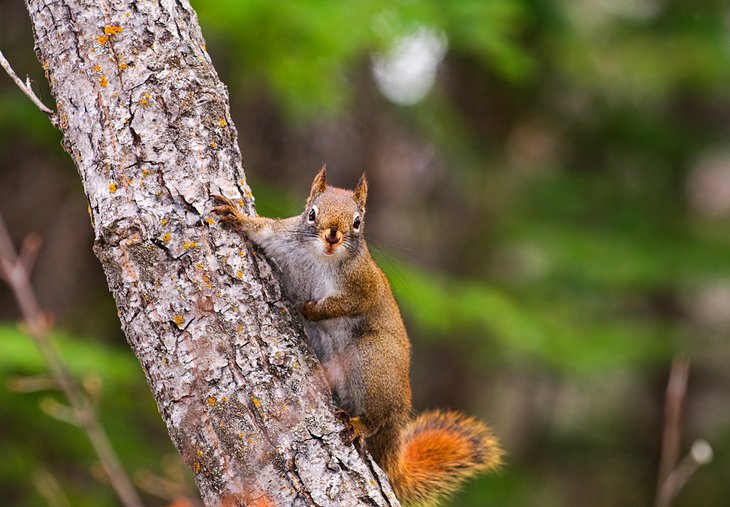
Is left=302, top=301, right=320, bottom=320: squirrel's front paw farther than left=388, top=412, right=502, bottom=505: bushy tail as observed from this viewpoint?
No

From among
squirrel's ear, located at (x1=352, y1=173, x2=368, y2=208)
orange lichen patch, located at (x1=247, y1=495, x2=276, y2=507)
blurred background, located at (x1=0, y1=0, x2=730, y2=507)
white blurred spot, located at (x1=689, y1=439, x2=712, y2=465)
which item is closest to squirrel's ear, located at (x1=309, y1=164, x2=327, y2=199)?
squirrel's ear, located at (x1=352, y1=173, x2=368, y2=208)

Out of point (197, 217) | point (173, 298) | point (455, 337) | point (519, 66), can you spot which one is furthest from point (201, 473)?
point (455, 337)

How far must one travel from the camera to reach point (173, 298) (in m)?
2.47

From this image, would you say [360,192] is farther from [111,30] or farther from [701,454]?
[701,454]

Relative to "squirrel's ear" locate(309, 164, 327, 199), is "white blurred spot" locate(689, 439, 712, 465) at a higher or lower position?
lower

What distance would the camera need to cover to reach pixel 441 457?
3598 mm

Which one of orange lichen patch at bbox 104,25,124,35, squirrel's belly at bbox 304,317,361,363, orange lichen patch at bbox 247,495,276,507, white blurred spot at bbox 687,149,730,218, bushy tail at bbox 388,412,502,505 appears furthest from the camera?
white blurred spot at bbox 687,149,730,218

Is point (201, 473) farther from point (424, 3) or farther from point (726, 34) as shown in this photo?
point (726, 34)

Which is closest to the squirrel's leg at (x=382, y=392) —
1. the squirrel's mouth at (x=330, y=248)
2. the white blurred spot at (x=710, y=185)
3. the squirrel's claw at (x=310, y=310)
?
the squirrel's claw at (x=310, y=310)

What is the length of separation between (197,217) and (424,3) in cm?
360

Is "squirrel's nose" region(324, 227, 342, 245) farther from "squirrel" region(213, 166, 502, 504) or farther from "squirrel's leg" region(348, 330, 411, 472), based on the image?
"squirrel's leg" region(348, 330, 411, 472)

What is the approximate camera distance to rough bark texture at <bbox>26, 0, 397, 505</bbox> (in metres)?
2.46

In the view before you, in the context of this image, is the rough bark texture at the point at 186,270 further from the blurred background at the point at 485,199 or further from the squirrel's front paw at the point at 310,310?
the blurred background at the point at 485,199

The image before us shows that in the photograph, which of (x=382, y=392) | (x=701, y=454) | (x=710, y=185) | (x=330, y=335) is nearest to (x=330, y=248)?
(x=330, y=335)
